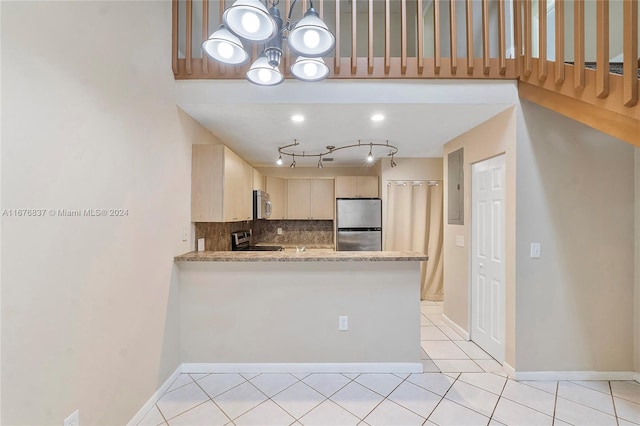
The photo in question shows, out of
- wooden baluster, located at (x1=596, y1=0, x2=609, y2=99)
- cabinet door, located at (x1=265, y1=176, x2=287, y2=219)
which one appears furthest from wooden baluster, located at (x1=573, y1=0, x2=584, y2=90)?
cabinet door, located at (x1=265, y1=176, x2=287, y2=219)

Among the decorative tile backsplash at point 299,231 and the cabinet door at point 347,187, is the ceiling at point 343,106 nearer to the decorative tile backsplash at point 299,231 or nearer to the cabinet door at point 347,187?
the cabinet door at point 347,187

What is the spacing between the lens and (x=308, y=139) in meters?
3.52

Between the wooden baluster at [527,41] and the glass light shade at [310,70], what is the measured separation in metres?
1.77

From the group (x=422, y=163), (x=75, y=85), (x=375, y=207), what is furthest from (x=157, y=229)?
(x=422, y=163)

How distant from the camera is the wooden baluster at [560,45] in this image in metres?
2.02

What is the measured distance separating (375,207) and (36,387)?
417cm

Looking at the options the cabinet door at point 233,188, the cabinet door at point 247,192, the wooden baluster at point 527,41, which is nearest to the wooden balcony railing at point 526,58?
the wooden baluster at point 527,41

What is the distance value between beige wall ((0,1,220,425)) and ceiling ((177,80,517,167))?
46 cm

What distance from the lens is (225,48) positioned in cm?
152

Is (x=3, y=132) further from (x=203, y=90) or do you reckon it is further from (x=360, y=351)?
(x=360, y=351)

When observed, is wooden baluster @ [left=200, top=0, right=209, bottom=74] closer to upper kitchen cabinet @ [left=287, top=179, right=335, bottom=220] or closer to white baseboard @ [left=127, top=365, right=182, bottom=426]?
white baseboard @ [left=127, top=365, right=182, bottom=426]

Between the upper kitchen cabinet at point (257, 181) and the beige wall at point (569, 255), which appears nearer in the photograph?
the beige wall at point (569, 255)

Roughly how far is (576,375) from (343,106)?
3.02 metres

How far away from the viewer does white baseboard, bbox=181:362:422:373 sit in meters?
2.53
